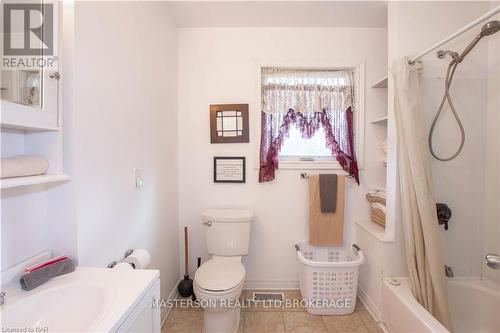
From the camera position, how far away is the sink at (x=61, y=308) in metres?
0.75

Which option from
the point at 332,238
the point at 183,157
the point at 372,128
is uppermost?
the point at 372,128

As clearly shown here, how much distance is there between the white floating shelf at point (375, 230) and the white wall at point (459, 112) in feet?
1.26

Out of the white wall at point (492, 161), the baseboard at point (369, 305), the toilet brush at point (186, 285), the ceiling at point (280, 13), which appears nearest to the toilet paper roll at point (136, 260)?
the toilet brush at point (186, 285)

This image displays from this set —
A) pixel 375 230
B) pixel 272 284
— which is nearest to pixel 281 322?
pixel 272 284

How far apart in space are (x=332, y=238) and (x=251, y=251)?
2.41 ft

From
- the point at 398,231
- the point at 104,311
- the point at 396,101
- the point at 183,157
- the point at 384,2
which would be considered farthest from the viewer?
the point at 183,157

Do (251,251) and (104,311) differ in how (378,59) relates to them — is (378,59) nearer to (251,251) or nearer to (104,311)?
(251,251)

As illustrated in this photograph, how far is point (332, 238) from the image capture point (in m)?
2.10

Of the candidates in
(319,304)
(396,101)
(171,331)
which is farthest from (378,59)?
(171,331)

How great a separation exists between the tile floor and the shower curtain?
0.50 m

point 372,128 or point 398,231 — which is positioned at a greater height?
point 372,128

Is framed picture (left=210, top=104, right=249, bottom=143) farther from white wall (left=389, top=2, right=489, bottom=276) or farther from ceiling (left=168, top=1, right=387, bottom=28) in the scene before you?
white wall (left=389, top=2, right=489, bottom=276)

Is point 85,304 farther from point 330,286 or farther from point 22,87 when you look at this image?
point 330,286

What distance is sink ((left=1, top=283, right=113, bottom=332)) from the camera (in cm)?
75
